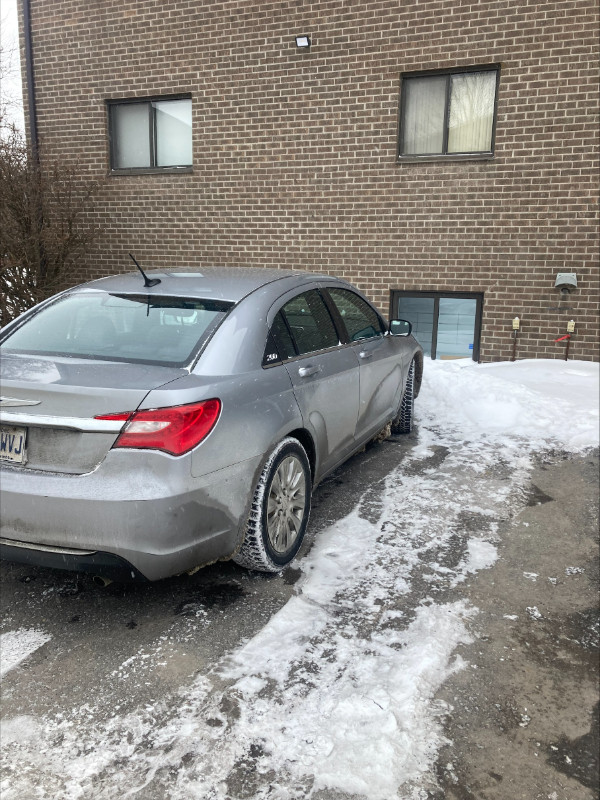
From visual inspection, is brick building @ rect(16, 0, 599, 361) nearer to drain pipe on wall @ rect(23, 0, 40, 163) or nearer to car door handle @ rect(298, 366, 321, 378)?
drain pipe on wall @ rect(23, 0, 40, 163)

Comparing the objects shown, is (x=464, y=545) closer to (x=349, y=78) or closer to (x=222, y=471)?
(x=222, y=471)

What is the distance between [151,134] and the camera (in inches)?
417

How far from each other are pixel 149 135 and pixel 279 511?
897 cm

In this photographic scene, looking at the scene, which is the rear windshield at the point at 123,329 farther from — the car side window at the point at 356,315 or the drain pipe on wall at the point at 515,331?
the drain pipe on wall at the point at 515,331

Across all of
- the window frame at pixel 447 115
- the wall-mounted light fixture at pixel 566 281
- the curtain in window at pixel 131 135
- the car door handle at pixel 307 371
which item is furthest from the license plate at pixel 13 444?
the curtain in window at pixel 131 135

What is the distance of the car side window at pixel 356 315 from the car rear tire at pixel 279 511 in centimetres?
143

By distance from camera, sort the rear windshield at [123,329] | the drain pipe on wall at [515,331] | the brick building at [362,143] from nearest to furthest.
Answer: the rear windshield at [123,329], the brick building at [362,143], the drain pipe on wall at [515,331]

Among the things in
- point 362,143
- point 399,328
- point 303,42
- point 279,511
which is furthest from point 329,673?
point 303,42

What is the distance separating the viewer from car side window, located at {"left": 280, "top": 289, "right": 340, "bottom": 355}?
3.91 m

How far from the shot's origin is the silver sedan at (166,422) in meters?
2.76

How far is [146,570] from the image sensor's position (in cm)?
285

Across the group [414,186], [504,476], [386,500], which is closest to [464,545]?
[386,500]

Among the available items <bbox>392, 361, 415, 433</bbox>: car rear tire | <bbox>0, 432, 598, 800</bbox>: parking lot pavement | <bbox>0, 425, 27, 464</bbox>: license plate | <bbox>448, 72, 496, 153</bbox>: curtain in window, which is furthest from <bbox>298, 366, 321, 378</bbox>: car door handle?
<bbox>448, 72, 496, 153</bbox>: curtain in window

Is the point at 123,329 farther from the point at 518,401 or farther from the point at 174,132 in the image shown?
the point at 174,132
